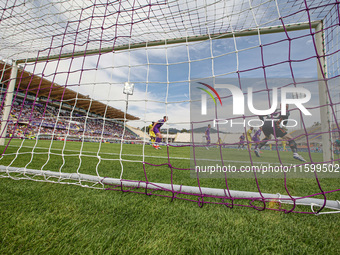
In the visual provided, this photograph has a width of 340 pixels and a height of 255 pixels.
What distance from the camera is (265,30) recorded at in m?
2.53

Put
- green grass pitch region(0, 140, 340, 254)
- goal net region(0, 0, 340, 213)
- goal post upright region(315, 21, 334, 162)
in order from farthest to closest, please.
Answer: goal post upright region(315, 21, 334, 162) → goal net region(0, 0, 340, 213) → green grass pitch region(0, 140, 340, 254)

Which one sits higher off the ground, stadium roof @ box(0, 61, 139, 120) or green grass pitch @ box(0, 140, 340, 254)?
stadium roof @ box(0, 61, 139, 120)

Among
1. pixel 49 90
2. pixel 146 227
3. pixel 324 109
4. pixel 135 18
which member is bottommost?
pixel 146 227

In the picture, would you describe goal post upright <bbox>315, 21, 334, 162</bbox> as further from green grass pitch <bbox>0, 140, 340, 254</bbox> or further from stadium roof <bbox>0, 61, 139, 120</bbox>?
stadium roof <bbox>0, 61, 139, 120</bbox>

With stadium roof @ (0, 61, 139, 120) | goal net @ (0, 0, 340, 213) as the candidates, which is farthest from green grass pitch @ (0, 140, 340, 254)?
stadium roof @ (0, 61, 139, 120)

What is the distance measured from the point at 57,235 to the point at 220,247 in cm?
93

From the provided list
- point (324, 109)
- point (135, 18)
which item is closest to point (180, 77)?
point (135, 18)

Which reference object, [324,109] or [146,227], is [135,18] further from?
[324,109]

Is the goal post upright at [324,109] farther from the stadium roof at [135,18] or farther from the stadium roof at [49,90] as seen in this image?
the stadium roof at [49,90]

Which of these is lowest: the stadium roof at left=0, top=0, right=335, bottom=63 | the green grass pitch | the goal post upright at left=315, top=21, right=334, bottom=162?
the green grass pitch

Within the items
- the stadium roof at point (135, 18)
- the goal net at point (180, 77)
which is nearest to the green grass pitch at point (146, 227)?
the goal net at point (180, 77)

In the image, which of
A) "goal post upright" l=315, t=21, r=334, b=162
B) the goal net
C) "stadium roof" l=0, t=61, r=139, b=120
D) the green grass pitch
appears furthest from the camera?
"goal post upright" l=315, t=21, r=334, b=162

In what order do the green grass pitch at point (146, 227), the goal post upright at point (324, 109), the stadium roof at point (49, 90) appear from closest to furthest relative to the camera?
the green grass pitch at point (146, 227)
the stadium roof at point (49, 90)
the goal post upright at point (324, 109)

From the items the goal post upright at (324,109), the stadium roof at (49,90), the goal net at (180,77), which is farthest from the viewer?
the goal post upright at (324,109)
